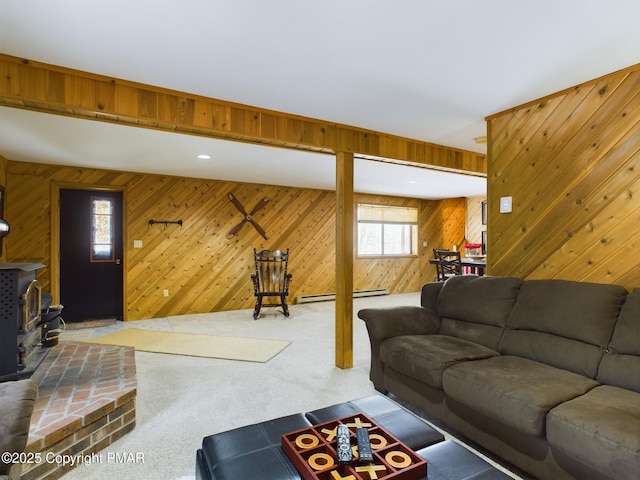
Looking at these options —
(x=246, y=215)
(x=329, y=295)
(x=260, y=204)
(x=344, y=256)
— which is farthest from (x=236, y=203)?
(x=344, y=256)

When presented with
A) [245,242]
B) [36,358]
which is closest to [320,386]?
[36,358]

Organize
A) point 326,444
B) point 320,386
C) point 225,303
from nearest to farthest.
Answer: point 326,444 < point 320,386 < point 225,303

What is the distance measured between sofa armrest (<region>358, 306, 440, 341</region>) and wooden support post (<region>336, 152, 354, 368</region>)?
→ 1.65ft

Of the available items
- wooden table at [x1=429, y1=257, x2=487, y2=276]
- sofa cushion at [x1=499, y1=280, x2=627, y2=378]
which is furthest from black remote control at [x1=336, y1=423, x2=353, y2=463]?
wooden table at [x1=429, y1=257, x2=487, y2=276]

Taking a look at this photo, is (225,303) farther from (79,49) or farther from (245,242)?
(79,49)

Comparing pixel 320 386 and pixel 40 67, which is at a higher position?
pixel 40 67

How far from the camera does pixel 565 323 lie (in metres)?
2.14

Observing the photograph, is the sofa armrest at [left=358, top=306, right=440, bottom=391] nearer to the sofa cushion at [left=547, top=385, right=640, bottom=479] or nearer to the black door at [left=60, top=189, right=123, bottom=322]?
the sofa cushion at [left=547, top=385, right=640, bottom=479]

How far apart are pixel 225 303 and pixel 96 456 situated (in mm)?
4146

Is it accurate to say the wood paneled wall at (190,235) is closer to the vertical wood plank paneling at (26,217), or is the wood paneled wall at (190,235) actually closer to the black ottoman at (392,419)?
the vertical wood plank paneling at (26,217)

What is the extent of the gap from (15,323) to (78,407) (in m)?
0.67

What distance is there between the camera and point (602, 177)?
2.41 m

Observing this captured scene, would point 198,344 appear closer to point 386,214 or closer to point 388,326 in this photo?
point 388,326

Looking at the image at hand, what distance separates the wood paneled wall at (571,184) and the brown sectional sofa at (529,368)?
36 cm
